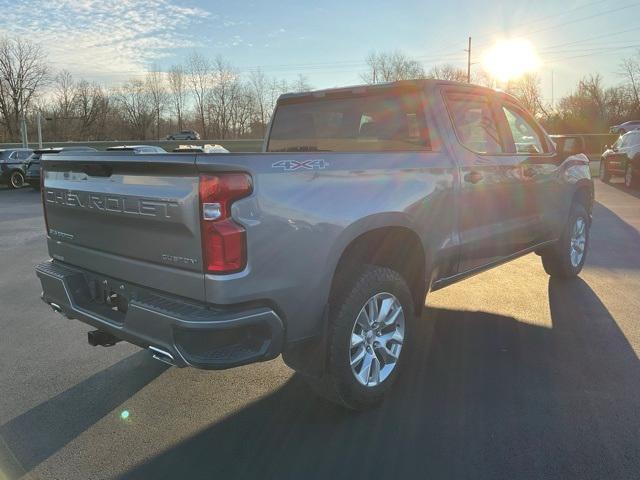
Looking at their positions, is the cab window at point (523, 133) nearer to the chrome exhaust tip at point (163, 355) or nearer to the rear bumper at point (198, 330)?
the rear bumper at point (198, 330)

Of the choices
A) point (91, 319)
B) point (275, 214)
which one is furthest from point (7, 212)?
point (275, 214)

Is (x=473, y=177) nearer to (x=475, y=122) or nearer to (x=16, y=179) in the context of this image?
(x=475, y=122)

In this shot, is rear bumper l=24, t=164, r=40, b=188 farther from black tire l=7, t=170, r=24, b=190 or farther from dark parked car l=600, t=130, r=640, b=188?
dark parked car l=600, t=130, r=640, b=188

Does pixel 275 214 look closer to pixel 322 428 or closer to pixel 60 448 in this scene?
pixel 322 428

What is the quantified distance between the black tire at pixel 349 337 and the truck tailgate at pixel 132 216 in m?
0.82

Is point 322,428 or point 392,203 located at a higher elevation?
point 392,203

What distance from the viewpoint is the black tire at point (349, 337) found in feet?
9.66

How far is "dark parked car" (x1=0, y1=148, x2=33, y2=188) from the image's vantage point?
21969mm

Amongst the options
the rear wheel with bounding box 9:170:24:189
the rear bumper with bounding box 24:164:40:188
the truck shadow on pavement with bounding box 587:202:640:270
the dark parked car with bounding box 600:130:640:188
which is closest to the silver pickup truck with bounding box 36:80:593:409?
the truck shadow on pavement with bounding box 587:202:640:270

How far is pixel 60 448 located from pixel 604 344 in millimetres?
3869

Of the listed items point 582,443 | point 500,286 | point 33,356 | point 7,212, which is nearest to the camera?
point 582,443

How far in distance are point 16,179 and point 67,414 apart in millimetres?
22537

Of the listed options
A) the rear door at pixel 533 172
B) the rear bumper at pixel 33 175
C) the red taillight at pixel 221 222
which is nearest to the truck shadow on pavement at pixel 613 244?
the rear door at pixel 533 172

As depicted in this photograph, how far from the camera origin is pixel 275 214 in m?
2.57
